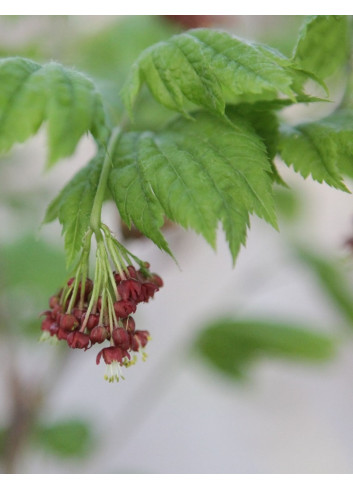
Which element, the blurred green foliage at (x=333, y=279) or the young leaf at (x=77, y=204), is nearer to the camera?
the young leaf at (x=77, y=204)

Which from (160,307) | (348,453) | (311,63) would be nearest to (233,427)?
(348,453)

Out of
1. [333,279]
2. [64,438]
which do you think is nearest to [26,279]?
[64,438]

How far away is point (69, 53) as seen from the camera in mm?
1315

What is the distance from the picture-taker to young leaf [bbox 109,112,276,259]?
516 mm

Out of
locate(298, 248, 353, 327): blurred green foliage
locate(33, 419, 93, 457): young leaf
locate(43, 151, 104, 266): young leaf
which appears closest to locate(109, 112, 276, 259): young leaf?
locate(43, 151, 104, 266): young leaf

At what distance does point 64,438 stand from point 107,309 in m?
0.99

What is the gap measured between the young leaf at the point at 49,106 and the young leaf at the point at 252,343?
915 mm

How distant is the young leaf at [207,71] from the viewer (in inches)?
A: 20.6

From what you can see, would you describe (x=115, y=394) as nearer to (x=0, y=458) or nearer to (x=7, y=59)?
(x=0, y=458)

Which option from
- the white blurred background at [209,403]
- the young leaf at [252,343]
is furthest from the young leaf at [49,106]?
the white blurred background at [209,403]

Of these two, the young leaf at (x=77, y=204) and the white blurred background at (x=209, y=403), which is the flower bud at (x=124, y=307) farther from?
the white blurred background at (x=209, y=403)

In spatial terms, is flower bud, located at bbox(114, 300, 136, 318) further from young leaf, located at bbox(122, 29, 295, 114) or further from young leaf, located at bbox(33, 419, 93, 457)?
young leaf, located at bbox(33, 419, 93, 457)

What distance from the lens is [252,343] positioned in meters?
1.36
